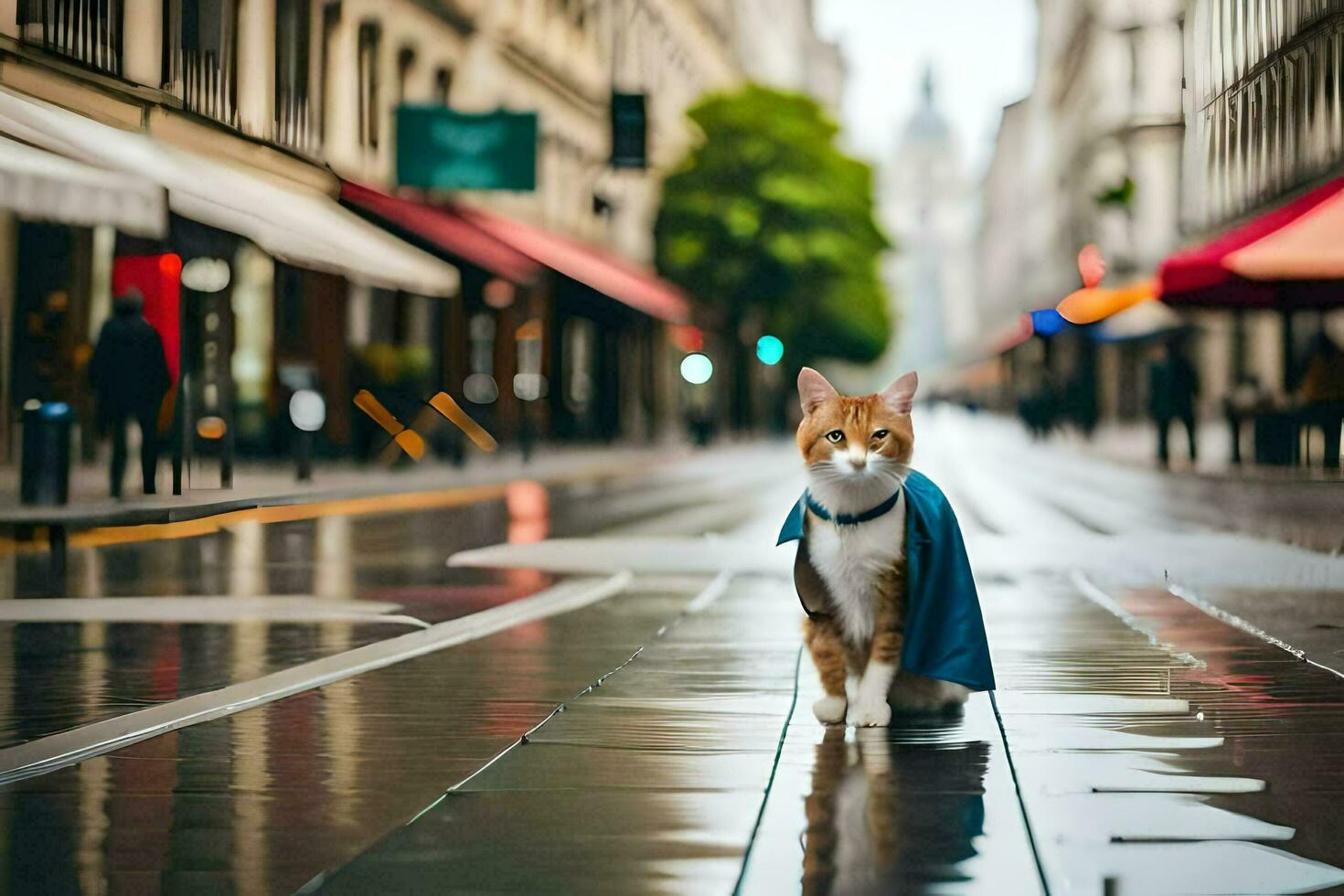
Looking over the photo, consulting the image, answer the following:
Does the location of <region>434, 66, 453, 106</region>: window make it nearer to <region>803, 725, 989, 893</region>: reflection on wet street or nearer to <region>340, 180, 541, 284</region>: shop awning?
<region>340, 180, 541, 284</region>: shop awning

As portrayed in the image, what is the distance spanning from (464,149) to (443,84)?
4466mm

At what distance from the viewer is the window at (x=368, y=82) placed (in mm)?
35312

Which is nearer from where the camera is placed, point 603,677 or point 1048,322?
point 603,677

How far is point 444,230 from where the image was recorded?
112 ft

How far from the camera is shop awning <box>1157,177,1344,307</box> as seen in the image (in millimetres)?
23906

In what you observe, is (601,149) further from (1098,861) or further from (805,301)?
(1098,861)

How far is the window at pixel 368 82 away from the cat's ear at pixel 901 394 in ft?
92.9

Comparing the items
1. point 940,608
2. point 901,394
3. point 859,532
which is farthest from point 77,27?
point 940,608

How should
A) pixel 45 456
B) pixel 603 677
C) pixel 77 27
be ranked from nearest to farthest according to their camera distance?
pixel 603 677, pixel 77 27, pixel 45 456

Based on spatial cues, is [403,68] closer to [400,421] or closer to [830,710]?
[400,421]

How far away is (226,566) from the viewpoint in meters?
16.0

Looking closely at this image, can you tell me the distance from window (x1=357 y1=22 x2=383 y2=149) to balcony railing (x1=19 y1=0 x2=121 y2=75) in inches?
738

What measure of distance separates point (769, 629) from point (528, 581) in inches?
141

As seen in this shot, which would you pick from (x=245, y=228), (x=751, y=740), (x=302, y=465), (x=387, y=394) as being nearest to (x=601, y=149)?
(x=387, y=394)
